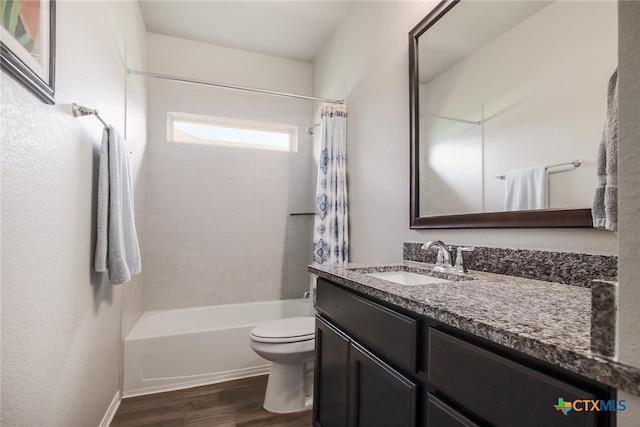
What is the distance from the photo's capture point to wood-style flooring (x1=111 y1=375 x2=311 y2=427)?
170 centimetres

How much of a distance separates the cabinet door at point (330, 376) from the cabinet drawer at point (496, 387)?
480 mm

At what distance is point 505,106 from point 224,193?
7.48 ft

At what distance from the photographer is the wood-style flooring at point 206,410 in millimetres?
1696

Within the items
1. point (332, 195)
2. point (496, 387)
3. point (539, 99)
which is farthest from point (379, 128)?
point (496, 387)

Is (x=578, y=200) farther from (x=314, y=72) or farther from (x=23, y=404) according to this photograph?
(x=314, y=72)

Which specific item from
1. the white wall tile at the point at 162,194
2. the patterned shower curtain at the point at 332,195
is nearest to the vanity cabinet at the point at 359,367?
the patterned shower curtain at the point at 332,195

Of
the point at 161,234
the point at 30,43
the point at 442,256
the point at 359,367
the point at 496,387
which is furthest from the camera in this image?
the point at 161,234

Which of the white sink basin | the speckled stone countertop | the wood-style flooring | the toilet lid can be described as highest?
the speckled stone countertop

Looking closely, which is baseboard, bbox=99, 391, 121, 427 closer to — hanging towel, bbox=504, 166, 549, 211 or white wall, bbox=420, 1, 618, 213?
white wall, bbox=420, 1, 618, 213

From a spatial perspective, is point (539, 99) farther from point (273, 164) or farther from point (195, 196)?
point (195, 196)

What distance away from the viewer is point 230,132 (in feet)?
9.71

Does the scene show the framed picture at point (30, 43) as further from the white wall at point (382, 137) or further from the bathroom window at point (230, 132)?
the bathroom window at point (230, 132)

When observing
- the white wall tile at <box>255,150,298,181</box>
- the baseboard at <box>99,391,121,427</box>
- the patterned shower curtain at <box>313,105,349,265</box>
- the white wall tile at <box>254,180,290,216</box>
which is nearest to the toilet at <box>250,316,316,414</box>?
the patterned shower curtain at <box>313,105,349,265</box>

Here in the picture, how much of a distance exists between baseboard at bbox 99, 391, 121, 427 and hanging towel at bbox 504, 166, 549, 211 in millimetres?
2191
